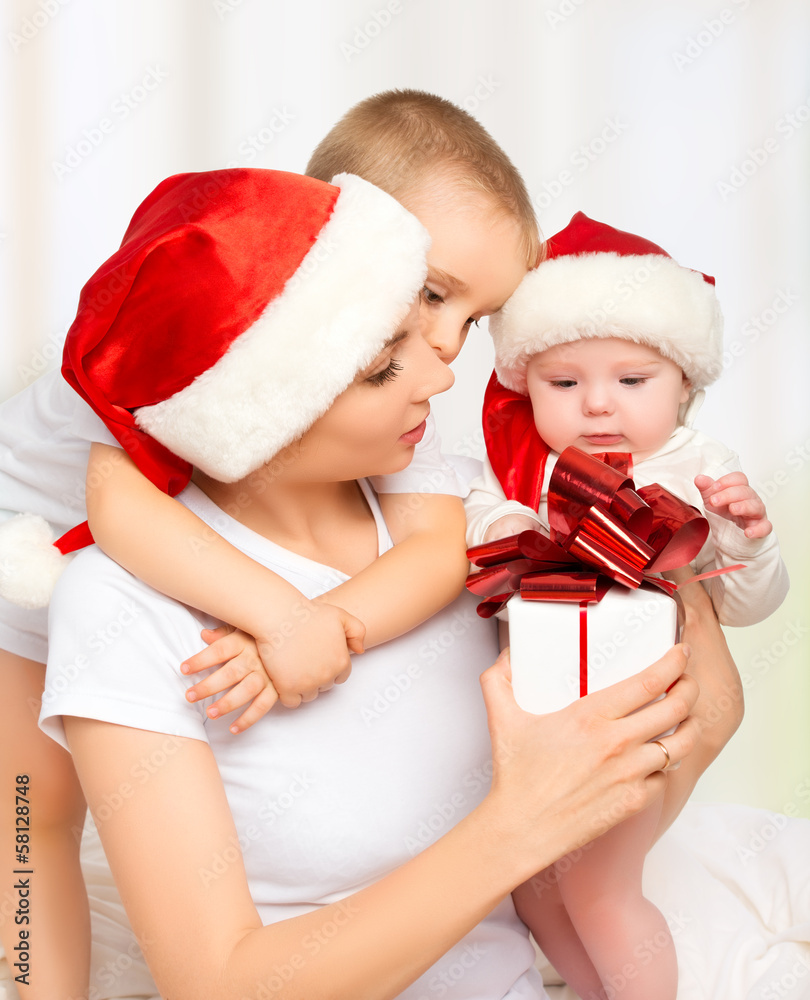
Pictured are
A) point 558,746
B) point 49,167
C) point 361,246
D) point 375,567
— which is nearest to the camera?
point 558,746

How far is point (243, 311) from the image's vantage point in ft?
4.17

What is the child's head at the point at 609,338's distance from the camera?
5.18ft

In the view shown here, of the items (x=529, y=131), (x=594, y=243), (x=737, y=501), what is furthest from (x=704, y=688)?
(x=529, y=131)

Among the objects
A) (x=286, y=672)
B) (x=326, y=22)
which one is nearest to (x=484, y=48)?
(x=326, y=22)

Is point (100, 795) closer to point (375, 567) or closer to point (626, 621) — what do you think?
point (375, 567)

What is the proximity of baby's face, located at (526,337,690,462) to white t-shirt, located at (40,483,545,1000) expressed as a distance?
362 mm

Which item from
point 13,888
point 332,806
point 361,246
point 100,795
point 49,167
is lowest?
point 13,888

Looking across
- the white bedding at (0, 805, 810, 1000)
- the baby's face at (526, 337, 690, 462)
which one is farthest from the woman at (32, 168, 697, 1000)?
the white bedding at (0, 805, 810, 1000)

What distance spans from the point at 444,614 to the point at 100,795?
579 millimetres

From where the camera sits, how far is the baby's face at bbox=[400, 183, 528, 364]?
5.03ft

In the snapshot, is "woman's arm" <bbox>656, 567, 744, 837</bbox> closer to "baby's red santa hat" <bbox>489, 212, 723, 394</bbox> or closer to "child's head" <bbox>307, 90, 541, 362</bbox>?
"baby's red santa hat" <bbox>489, 212, 723, 394</bbox>

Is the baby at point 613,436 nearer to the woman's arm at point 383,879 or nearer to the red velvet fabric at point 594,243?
the red velvet fabric at point 594,243

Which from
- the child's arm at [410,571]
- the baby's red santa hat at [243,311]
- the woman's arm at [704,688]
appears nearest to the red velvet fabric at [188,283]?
the baby's red santa hat at [243,311]

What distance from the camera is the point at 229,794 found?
1.35m
